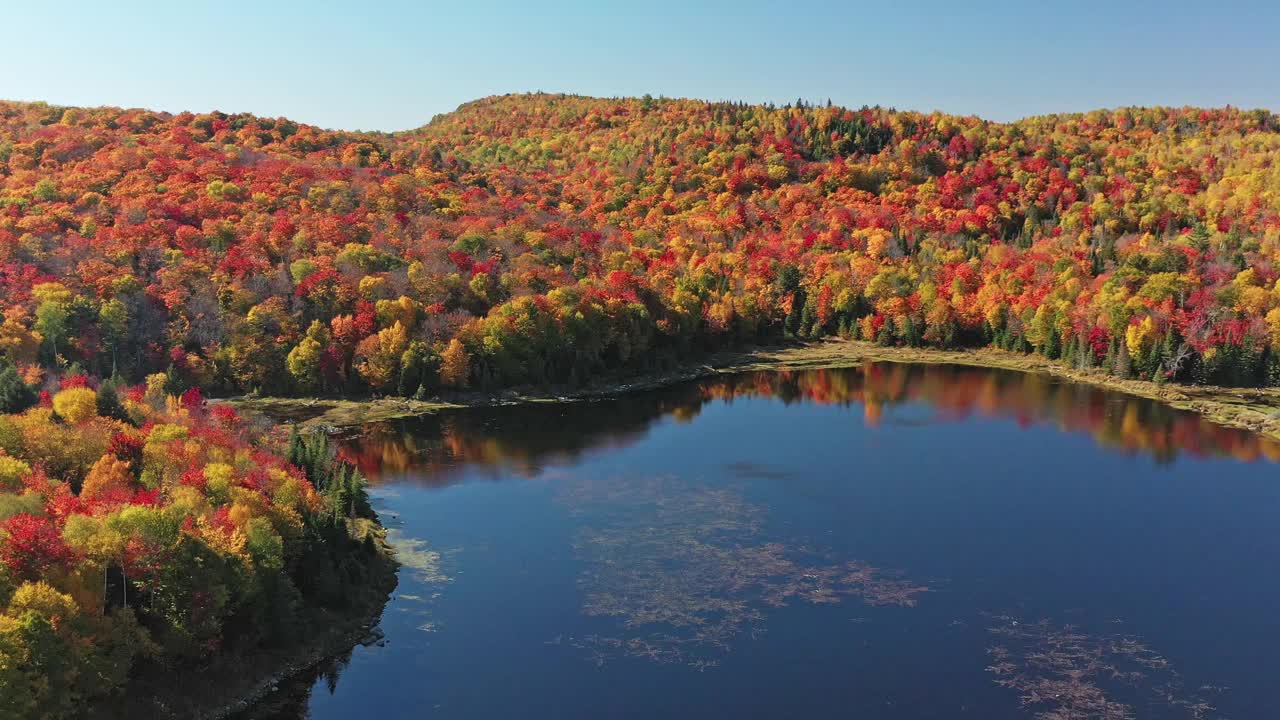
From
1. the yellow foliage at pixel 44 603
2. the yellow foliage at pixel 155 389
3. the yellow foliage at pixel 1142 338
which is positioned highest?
the yellow foliage at pixel 1142 338

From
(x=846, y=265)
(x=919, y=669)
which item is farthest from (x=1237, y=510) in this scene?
(x=846, y=265)

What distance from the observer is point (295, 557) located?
50500 millimetres

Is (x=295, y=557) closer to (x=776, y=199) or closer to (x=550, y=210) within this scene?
(x=550, y=210)

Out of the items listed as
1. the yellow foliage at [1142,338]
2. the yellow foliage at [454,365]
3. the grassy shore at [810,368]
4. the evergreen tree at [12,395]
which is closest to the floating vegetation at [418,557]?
the evergreen tree at [12,395]

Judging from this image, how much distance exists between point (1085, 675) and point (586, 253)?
10826 cm

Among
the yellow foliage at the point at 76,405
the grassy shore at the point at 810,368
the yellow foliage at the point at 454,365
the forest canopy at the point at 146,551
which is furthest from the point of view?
the yellow foliage at the point at 454,365

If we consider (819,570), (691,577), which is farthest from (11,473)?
(819,570)

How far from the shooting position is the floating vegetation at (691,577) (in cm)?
4928

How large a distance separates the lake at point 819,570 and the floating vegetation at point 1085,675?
14cm

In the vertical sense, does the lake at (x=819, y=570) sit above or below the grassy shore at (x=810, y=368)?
below

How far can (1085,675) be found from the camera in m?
45.5

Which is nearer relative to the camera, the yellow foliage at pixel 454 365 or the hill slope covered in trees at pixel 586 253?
the hill slope covered in trees at pixel 586 253

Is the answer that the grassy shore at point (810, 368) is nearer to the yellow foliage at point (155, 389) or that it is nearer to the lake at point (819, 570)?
the lake at point (819, 570)

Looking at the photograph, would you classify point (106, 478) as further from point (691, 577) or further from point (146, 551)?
point (691, 577)
